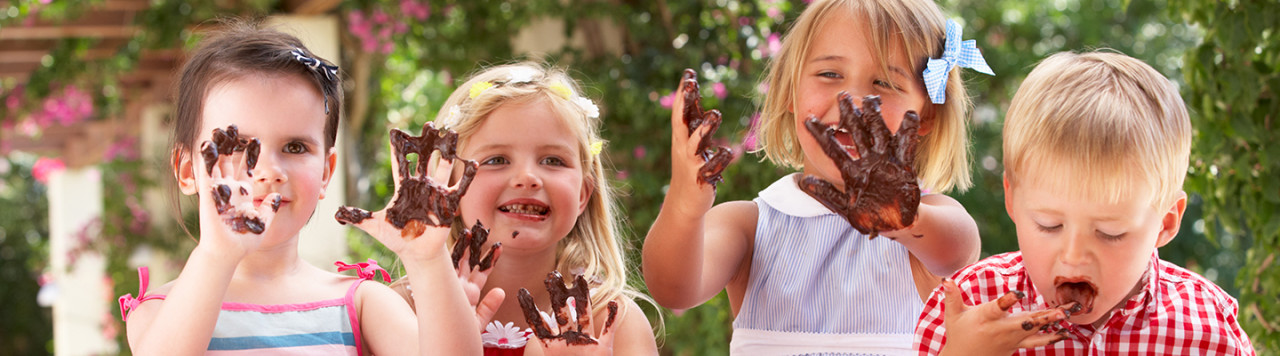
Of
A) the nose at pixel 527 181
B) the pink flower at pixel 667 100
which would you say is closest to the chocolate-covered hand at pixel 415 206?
the nose at pixel 527 181

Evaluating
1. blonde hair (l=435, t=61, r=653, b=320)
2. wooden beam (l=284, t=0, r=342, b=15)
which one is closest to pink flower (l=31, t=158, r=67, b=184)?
wooden beam (l=284, t=0, r=342, b=15)

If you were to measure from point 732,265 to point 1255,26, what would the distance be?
1.37 metres

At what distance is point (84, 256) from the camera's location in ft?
28.4

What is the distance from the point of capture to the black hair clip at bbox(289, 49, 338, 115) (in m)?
1.60

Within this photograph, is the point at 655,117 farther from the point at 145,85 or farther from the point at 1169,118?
the point at 145,85

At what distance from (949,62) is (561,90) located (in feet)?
2.25

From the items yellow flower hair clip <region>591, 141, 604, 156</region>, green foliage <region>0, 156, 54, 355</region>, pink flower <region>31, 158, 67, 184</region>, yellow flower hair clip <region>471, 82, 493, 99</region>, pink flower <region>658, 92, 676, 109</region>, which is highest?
yellow flower hair clip <region>471, 82, 493, 99</region>

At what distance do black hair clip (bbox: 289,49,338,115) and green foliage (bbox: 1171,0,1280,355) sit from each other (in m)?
1.89

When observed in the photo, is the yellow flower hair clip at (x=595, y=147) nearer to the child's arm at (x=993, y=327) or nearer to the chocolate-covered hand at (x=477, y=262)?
the chocolate-covered hand at (x=477, y=262)

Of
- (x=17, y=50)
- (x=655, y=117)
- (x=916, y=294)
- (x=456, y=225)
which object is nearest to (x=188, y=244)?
(x=17, y=50)

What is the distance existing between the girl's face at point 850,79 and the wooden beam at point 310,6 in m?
4.10

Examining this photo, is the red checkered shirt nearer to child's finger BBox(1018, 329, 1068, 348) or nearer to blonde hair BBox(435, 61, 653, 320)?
child's finger BBox(1018, 329, 1068, 348)

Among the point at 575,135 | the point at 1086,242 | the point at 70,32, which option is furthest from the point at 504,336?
the point at 70,32

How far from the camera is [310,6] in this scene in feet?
18.0
